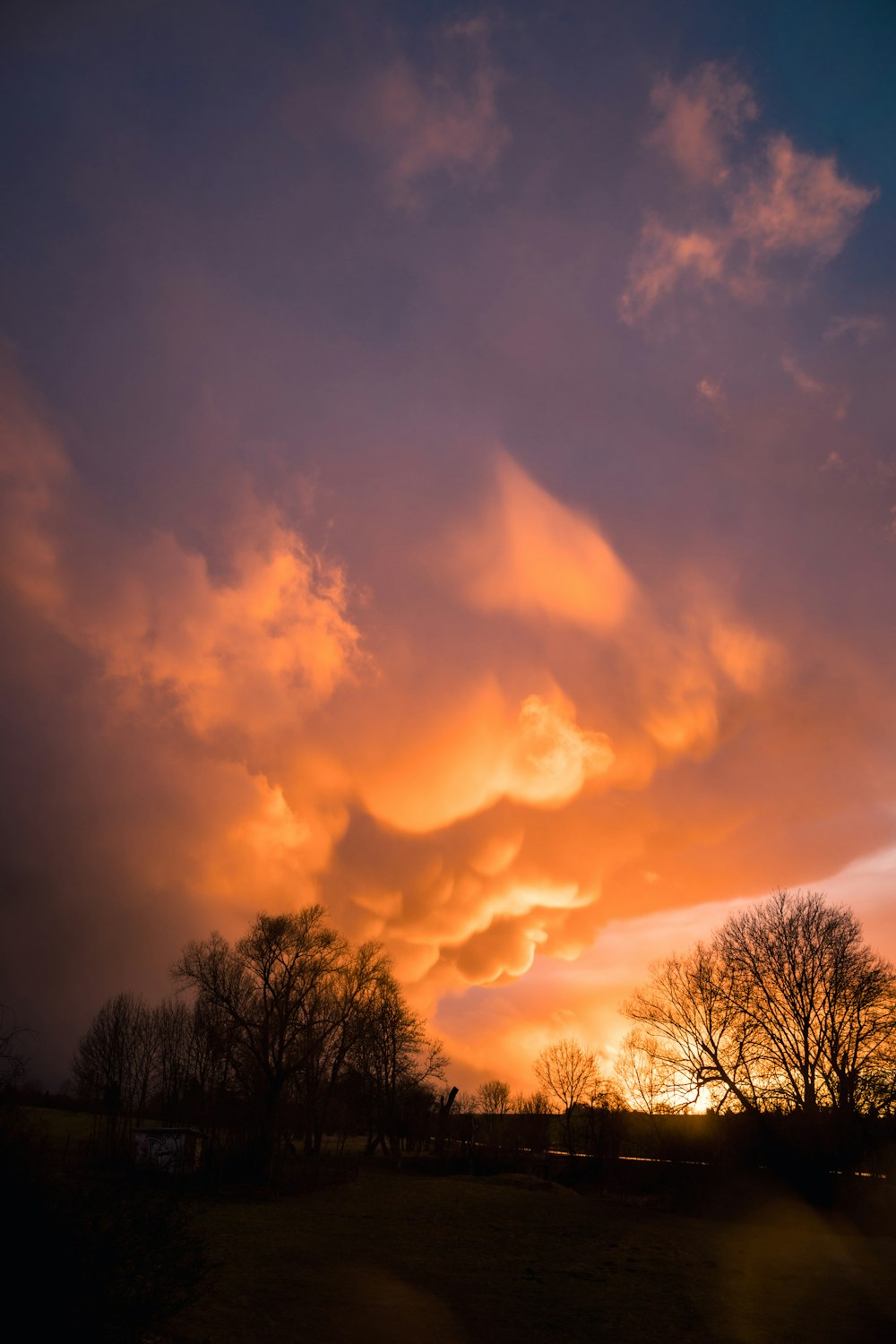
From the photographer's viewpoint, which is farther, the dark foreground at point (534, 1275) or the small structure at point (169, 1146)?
the small structure at point (169, 1146)

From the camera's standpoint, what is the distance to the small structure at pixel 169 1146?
38594 mm

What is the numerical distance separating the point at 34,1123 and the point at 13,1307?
4.92m

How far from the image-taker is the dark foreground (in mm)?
15203

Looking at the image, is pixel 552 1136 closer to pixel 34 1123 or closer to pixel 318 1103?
pixel 318 1103

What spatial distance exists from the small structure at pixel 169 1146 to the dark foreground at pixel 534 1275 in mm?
6600

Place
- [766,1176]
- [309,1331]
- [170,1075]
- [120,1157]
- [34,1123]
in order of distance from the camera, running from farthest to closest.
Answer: [170,1075]
[120,1157]
[766,1176]
[309,1331]
[34,1123]

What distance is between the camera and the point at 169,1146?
39969 mm

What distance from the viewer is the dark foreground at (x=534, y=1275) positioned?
15.2 meters

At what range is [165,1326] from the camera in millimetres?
12555

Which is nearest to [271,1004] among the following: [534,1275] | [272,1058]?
[272,1058]

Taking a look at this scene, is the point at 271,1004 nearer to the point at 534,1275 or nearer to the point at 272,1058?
the point at 272,1058

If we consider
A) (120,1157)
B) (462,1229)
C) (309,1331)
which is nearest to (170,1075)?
(120,1157)

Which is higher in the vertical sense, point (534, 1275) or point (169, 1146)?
point (534, 1275)

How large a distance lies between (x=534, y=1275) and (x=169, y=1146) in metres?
27.3
